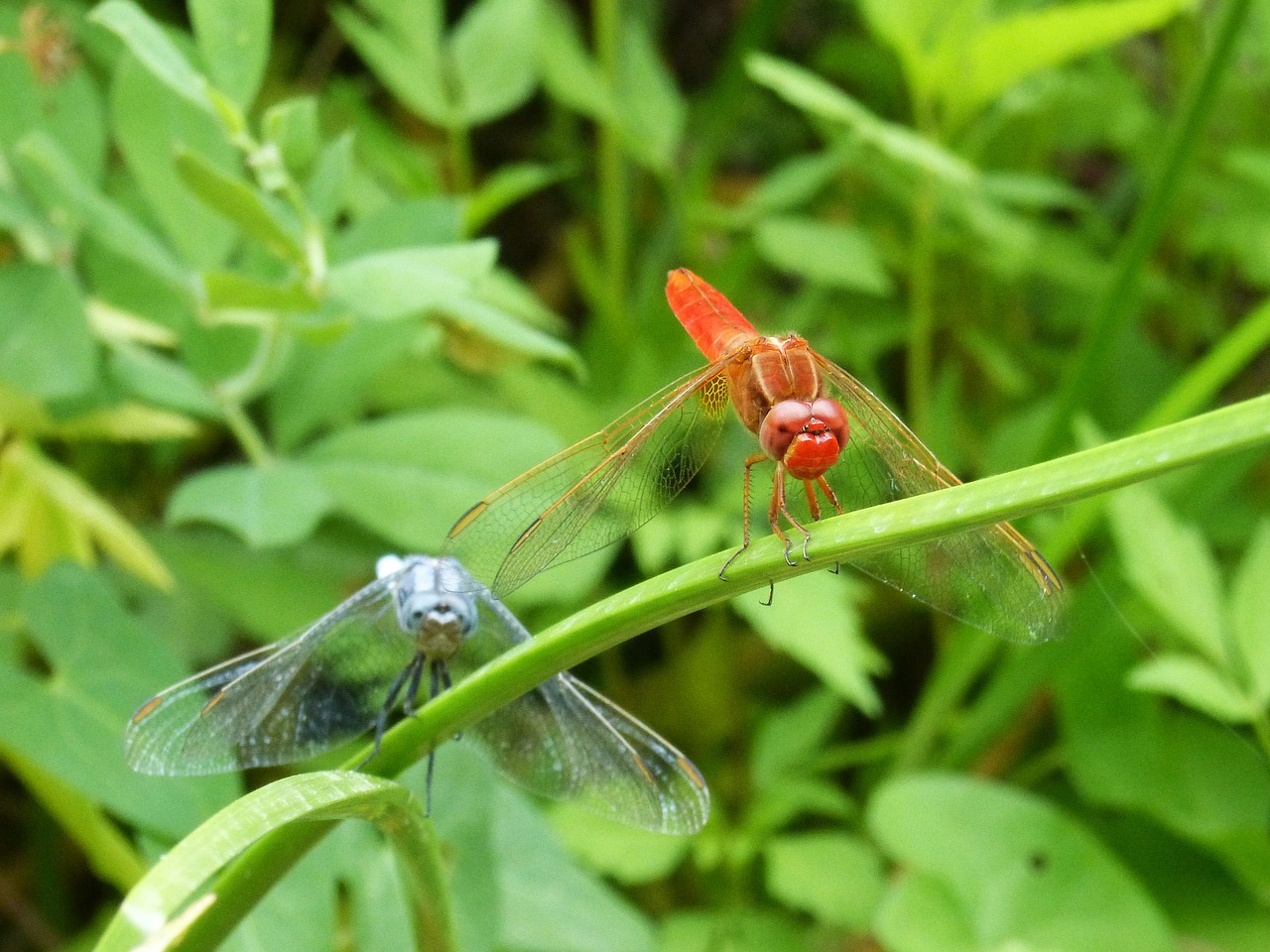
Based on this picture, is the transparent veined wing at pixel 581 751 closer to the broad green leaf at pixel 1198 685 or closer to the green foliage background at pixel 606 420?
the green foliage background at pixel 606 420

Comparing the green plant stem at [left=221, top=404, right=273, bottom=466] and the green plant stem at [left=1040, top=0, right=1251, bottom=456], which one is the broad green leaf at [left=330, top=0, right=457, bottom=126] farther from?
the green plant stem at [left=1040, top=0, right=1251, bottom=456]

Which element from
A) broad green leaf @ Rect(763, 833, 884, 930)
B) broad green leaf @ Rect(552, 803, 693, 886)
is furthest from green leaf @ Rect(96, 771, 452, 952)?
broad green leaf @ Rect(763, 833, 884, 930)

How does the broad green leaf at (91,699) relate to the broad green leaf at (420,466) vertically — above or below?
below

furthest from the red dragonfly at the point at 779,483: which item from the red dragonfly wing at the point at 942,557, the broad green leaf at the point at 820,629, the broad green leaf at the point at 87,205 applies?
the broad green leaf at the point at 87,205

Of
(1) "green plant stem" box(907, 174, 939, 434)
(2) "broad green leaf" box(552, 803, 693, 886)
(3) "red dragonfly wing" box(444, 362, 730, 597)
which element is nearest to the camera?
(3) "red dragonfly wing" box(444, 362, 730, 597)

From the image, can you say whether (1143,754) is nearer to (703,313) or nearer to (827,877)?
(827,877)

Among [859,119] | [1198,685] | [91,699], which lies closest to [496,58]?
[859,119]
